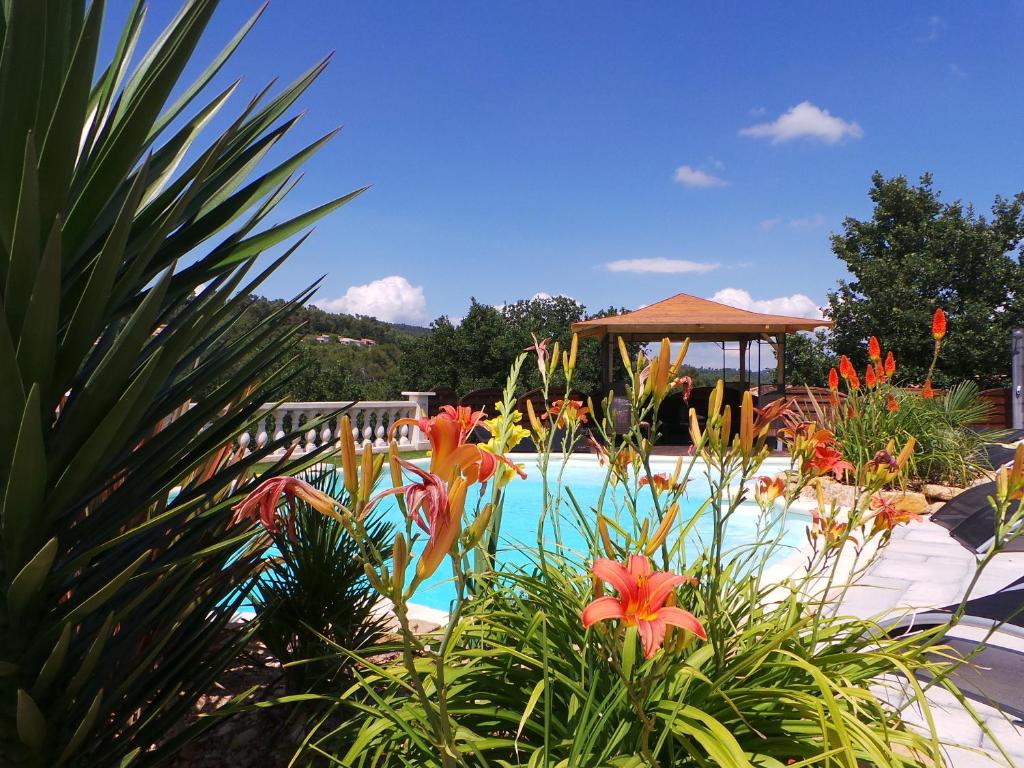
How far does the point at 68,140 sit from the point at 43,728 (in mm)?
834

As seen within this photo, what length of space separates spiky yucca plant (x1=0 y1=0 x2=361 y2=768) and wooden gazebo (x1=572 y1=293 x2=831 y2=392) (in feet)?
31.7

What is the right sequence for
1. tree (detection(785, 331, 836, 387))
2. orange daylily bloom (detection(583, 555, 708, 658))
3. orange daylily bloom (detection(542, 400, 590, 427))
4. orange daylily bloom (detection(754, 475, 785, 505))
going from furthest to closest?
tree (detection(785, 331, 836, 387))
orange daylily bloom (detection(542, 400, 590, 427))
orange daylily bloom (detection(754, 475, 785, 505))
orange daylily bloom (detection(583, 555, 708, 658))

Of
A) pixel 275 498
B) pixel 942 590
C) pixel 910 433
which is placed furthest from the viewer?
pixel 910 433

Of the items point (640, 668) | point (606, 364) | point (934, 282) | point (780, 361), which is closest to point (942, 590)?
point (640, 668)

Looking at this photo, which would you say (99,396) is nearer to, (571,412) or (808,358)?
(571,412)

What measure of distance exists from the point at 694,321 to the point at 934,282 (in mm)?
10591

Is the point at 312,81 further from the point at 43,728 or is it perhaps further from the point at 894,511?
the point at 894,511

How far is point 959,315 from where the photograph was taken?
1708 cm

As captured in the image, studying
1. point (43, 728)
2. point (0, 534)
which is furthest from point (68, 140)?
point (43, 728)

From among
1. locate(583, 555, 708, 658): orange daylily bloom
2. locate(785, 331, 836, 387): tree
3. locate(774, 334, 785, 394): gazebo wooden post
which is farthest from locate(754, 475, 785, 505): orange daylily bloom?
locate(785, 331, 836, 387): tree

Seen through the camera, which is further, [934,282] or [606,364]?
[934,282]

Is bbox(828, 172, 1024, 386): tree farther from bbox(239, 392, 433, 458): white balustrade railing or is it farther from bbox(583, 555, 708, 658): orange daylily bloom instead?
bbox(583, 555, 708, 658): orange daylily bloom

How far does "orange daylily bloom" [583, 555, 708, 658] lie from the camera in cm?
67

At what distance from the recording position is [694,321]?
11359 mm
